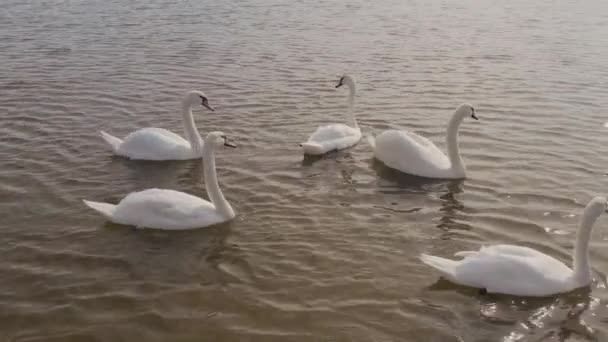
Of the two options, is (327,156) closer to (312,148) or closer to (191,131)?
(312,148)

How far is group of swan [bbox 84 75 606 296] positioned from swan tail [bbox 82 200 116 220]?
0.04 feet

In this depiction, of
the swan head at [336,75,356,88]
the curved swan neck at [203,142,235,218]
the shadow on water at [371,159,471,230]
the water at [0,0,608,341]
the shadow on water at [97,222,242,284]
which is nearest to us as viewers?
the water at [0,0,608,341]

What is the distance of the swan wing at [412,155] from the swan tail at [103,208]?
13.8 feet

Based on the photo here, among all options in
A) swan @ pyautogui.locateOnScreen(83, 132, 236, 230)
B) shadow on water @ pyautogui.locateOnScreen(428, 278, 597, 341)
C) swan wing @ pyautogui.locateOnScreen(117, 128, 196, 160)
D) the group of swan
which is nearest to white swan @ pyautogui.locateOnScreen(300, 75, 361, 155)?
the group of swan

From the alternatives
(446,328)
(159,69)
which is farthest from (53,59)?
(446,328)

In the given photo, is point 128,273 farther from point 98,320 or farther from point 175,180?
point 175,180

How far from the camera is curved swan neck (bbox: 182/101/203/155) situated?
1041cm

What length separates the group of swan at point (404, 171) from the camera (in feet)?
20.7

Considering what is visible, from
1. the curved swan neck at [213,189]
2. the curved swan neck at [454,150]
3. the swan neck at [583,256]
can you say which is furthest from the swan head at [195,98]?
the swan neck at [583,256]

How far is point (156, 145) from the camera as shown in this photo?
394 inches

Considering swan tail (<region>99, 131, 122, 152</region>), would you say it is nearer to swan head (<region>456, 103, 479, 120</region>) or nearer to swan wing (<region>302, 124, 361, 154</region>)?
swan wing (<region>302, 124, 361, 154</region>)

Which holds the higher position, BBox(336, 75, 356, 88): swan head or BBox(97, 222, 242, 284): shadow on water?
BBox(336, 75, 356, 88): swan head

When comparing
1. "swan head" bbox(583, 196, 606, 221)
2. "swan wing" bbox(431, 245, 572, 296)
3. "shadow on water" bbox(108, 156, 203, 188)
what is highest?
"swan head" bbox(583, 196, 606, 221)

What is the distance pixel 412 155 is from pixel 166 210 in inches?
152
